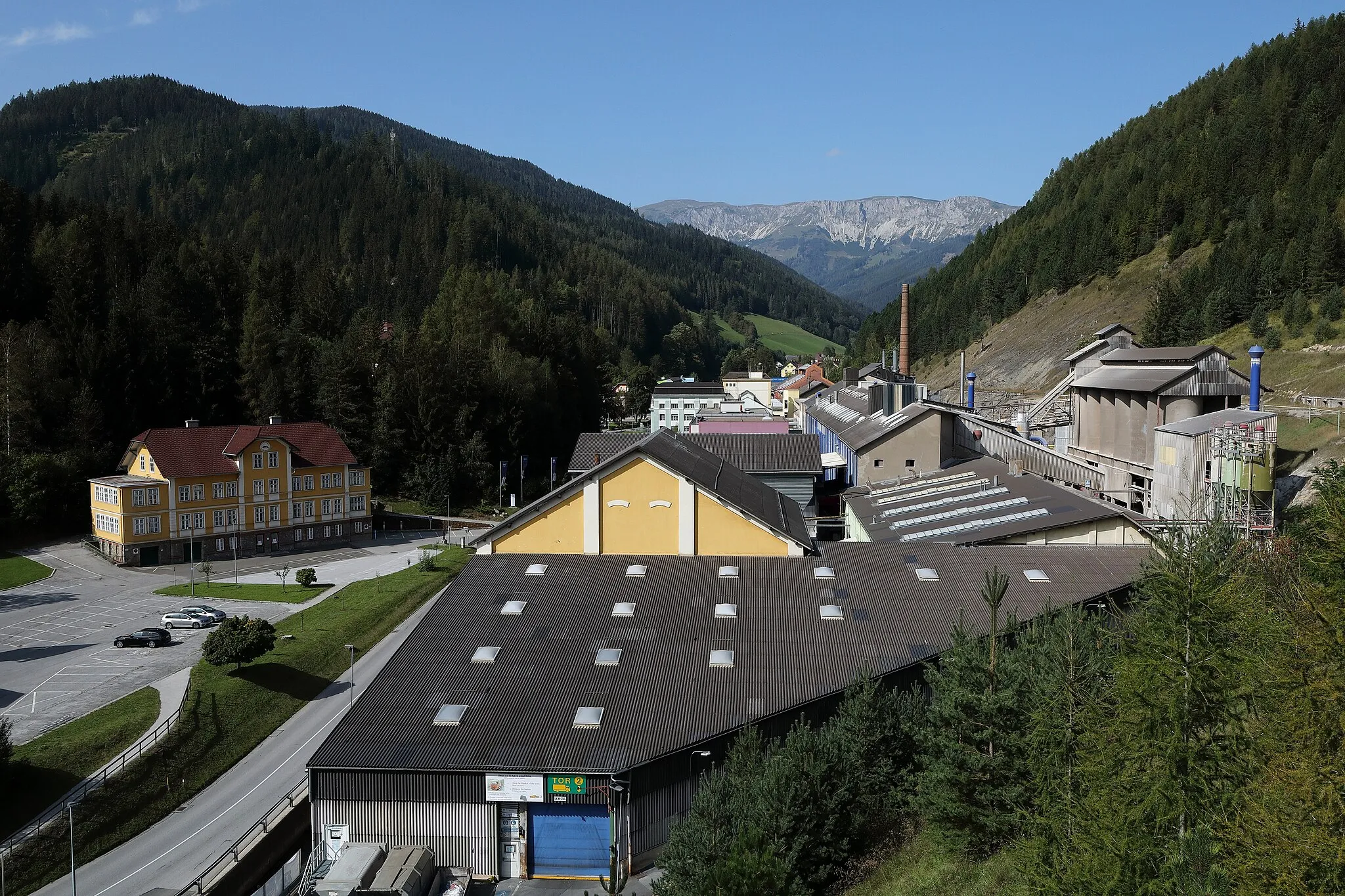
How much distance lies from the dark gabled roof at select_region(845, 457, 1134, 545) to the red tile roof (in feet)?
107

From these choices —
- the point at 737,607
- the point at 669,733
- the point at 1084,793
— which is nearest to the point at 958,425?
the point at 737,607

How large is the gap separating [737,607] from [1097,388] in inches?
961

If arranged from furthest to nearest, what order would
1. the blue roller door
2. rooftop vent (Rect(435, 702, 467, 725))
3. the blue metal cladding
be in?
1. the blue metal cladding
2. rooftop vent (Rect(435, 702, 467, 725))
3. the blue roller door

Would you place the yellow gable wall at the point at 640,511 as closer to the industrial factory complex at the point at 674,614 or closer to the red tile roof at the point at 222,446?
the industrial factory complex at the point at 674,614

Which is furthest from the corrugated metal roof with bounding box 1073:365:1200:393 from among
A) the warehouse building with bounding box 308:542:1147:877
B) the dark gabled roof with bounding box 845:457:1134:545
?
the warehouse building with bounding box 308:542:1147:877

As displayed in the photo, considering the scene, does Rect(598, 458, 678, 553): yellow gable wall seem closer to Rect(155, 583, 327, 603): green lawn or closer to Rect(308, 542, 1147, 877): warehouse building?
A: Rect(308, 542, 1147, 877): warehouse building

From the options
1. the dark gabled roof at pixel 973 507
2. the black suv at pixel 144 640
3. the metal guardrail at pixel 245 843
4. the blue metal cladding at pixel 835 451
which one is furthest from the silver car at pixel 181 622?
the blue metal cladding at pixel 835 451

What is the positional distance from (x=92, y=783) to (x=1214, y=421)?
31.7m

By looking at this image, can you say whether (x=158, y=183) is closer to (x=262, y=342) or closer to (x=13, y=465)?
(x=262, y=342)

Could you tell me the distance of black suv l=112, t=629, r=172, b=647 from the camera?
3506 centimetres

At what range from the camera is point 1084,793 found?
10984mm

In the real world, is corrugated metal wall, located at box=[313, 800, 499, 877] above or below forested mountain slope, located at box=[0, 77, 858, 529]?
below

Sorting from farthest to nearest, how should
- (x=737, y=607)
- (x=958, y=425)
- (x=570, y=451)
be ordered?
1. (x=570, y=451)
2. (x=958, y=425)
3. (x=737, y=607)

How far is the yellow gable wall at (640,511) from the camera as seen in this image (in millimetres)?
25844
